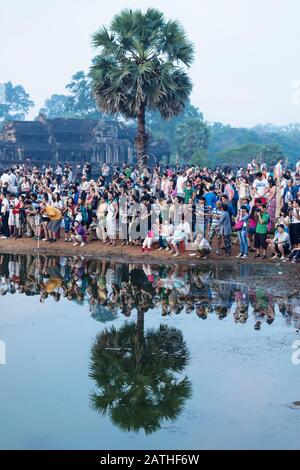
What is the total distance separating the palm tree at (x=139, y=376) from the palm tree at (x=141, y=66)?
15.5 meters

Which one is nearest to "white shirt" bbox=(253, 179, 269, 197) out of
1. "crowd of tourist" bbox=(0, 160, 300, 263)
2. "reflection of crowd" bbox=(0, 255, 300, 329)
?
"crowd of tourist" bbox=(0, 160, 300, 263)

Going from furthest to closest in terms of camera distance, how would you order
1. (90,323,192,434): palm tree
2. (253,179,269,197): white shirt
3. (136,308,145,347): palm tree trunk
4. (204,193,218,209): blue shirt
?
(253,179,269,197): white shirt < (204,193,218,209): blue shirt < (136,308,145,347): palm tree trunk < (90,323,192,434): palm tree

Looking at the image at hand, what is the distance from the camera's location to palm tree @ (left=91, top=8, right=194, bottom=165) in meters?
29.7

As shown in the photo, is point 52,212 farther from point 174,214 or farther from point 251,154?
point 251,154

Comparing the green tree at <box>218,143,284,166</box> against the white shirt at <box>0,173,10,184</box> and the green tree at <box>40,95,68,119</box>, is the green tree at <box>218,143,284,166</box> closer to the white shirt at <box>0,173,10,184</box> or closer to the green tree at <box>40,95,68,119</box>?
the white shirt at <box>0,173,10,184</box>

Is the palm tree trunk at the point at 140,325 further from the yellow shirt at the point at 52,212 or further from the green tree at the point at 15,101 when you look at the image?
the green tree at the point at 15,101

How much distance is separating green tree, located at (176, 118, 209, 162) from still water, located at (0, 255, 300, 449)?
4582cm

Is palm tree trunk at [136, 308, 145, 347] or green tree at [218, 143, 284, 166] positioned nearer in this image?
palm tree trunk at [136, 308, 145, 347]

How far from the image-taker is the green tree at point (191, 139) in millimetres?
66438

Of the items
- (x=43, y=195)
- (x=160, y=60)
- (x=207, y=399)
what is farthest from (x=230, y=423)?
(x=160, y=60)

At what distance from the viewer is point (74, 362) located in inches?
534

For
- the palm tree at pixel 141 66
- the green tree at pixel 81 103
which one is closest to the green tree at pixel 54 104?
the green tree at pixel 81 103

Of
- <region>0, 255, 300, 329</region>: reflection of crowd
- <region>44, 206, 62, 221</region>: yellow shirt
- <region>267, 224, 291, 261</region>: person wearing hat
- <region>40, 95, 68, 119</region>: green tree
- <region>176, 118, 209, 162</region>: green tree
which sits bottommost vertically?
<region>0, 255, 300, 329</region>: reflection of crowd

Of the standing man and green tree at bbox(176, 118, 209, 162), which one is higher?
green tree at bbox(176, 118, 209, 162)
